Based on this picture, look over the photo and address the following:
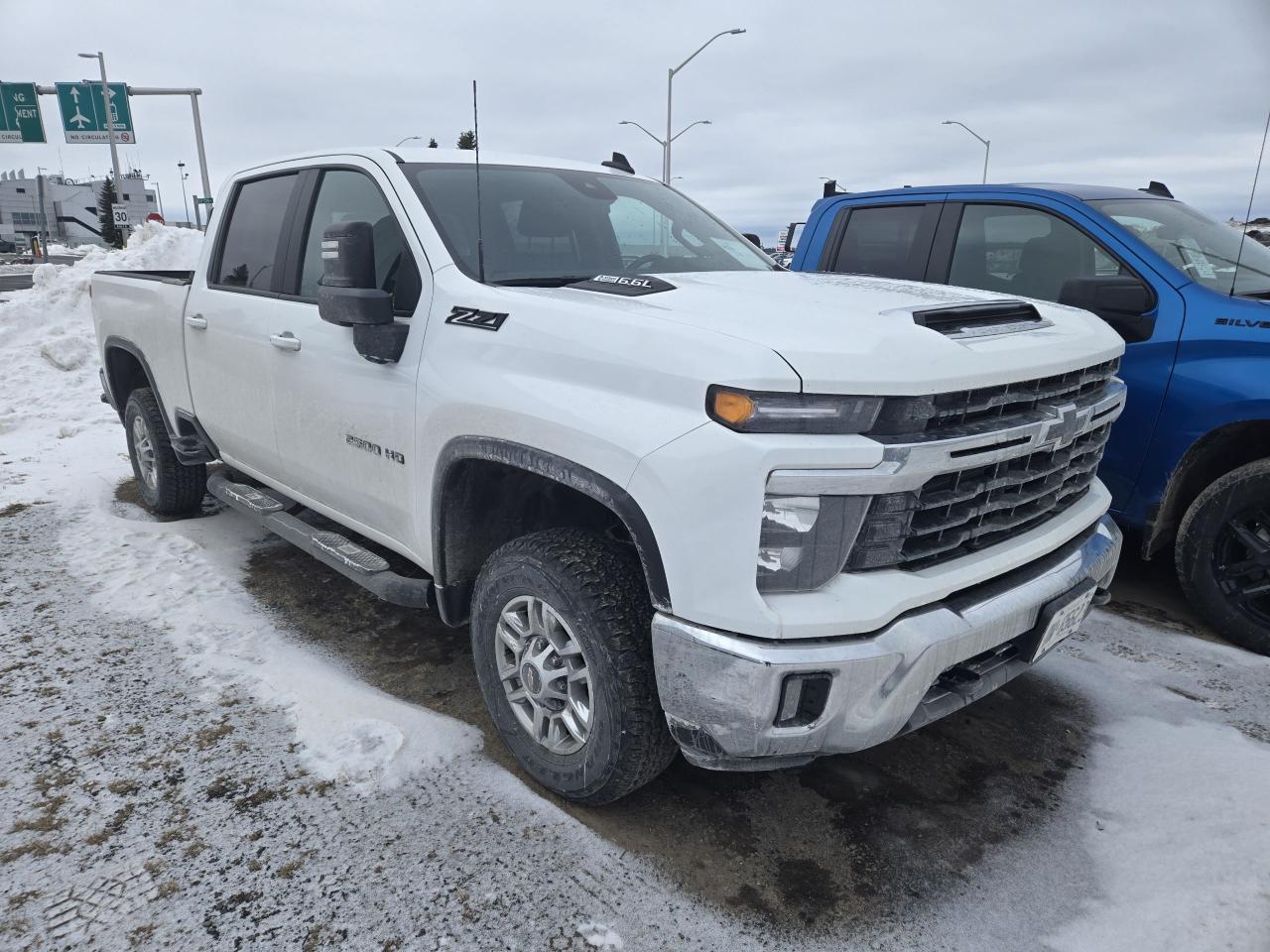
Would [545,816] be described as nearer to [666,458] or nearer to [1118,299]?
[666,458]

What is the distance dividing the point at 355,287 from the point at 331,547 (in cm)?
117

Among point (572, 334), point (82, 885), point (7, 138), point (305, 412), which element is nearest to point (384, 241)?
point (305, 412)

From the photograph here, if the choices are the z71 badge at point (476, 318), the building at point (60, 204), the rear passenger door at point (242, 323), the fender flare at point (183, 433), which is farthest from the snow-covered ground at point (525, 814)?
the building at point (60, 204)

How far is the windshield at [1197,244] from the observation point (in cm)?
398

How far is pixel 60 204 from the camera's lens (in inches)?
3981

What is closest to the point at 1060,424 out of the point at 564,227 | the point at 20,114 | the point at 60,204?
the point at 564,227

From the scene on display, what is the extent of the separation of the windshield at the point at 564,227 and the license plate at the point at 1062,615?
1.66 m

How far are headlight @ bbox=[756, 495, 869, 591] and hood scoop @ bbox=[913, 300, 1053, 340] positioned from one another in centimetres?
62

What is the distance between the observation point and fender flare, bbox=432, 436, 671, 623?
82.0 inches

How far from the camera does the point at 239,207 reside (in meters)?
4.29

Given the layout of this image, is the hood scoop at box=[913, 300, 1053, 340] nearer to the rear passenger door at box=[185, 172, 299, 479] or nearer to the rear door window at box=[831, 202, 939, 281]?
the rear door window at box=[831, 202, 939, 281]

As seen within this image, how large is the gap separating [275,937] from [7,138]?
33014 mm

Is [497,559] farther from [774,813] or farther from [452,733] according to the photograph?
[774,813]

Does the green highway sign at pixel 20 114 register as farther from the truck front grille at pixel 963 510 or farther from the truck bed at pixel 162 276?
the truck front grille at pixel 963 510
